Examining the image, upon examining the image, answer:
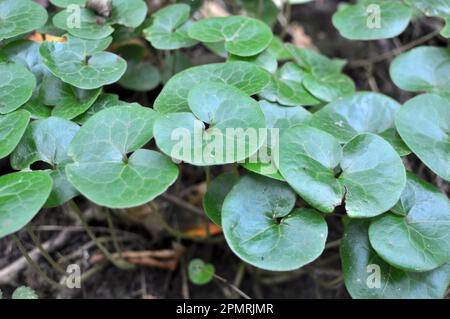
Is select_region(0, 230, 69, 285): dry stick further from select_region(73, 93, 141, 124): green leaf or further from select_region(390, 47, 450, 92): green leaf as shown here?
select_region(390, 47, 450, 92): green leaf

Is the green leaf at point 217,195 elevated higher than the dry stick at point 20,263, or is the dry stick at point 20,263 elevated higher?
the green leaf at point 217,195

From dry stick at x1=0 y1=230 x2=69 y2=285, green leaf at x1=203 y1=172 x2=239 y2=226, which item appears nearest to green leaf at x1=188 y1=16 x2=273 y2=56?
green leaf at x1=203 y1=172 x2=239 y2=226

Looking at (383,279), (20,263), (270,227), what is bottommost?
(20,263)

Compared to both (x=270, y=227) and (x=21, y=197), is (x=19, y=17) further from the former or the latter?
(x=270, y=227)

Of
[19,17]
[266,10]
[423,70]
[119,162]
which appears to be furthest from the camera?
[266,10]

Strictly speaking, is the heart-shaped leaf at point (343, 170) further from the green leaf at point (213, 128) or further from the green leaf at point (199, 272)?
the green leaf at point (199, 272)

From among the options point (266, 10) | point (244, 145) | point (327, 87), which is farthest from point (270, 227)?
point (266, 10)

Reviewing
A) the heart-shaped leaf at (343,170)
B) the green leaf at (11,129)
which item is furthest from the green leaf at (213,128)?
the green leaf at (11,129)
